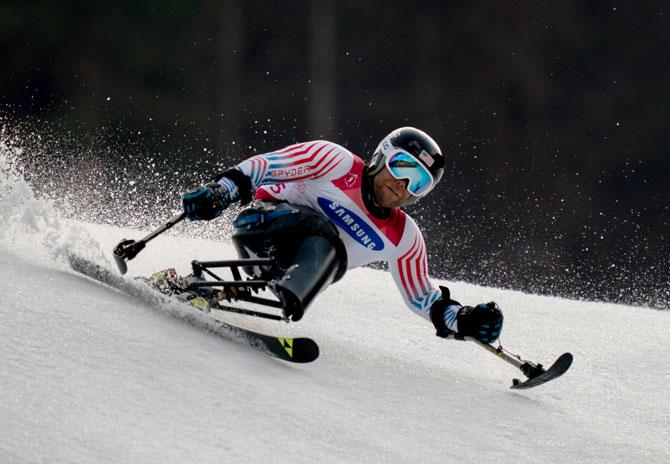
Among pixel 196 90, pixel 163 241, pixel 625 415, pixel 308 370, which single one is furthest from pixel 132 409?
pixel 196 90

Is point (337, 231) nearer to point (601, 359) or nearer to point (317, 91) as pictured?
point (601, 359)

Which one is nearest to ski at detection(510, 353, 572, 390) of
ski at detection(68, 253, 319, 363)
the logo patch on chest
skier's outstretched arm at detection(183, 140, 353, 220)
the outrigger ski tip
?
the outrigger ski tip

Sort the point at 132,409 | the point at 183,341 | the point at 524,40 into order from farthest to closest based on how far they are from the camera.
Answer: the point at 524,40
the point at 183,341
the point at 132,409

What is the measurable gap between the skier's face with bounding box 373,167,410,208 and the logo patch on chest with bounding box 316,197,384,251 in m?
0.11

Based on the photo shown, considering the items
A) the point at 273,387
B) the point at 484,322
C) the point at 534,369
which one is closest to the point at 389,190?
the point at 484,322

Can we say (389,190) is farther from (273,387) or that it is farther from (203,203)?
(273,387)

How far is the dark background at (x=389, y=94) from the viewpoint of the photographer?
2228 centimetres

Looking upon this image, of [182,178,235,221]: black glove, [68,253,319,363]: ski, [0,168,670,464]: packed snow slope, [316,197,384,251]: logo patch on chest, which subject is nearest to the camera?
[0,168,670,464]: packed snow slope

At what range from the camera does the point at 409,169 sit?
393cm

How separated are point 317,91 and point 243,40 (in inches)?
113

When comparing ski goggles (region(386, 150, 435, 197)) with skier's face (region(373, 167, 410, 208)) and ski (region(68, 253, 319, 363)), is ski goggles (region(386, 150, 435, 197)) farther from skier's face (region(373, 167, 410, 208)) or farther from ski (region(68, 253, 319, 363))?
ski (region(68, 253, 319, 363))

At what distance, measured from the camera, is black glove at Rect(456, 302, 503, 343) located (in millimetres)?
4012

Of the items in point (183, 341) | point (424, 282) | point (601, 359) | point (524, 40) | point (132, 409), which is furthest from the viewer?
point (524, 40)

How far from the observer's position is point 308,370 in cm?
362
